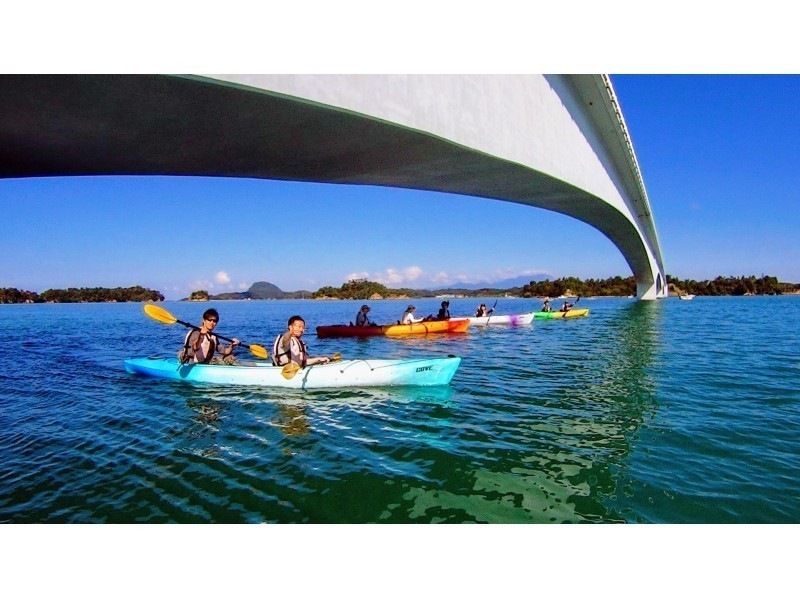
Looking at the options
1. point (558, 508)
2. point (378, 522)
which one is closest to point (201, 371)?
point (378, 522)

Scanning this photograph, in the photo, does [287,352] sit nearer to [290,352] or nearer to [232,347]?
[290,352]

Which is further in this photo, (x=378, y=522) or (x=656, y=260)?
(x=656, y=260)

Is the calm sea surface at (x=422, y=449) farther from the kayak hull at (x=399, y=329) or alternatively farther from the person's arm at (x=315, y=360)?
the kayak hull at (x=399, y=329)

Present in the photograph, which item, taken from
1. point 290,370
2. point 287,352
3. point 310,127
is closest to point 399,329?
point 287,352

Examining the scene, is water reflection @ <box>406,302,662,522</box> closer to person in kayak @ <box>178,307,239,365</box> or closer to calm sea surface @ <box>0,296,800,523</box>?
calm sea surface @ <box>0,296,800,523</box>

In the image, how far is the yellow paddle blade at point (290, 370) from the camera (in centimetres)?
845

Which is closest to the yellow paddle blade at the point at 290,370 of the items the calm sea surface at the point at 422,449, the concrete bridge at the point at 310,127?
the calm sea surface at the point at 422,449

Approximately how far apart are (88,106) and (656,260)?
47.1 metres

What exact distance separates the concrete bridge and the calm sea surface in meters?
4.07

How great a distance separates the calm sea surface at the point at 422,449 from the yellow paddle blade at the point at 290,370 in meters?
0.33

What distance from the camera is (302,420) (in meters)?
6.62

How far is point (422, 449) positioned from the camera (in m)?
5.28

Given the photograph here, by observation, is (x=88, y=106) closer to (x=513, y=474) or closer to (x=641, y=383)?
(x=513, y=474)

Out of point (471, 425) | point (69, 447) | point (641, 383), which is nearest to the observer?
point (69, 447)
